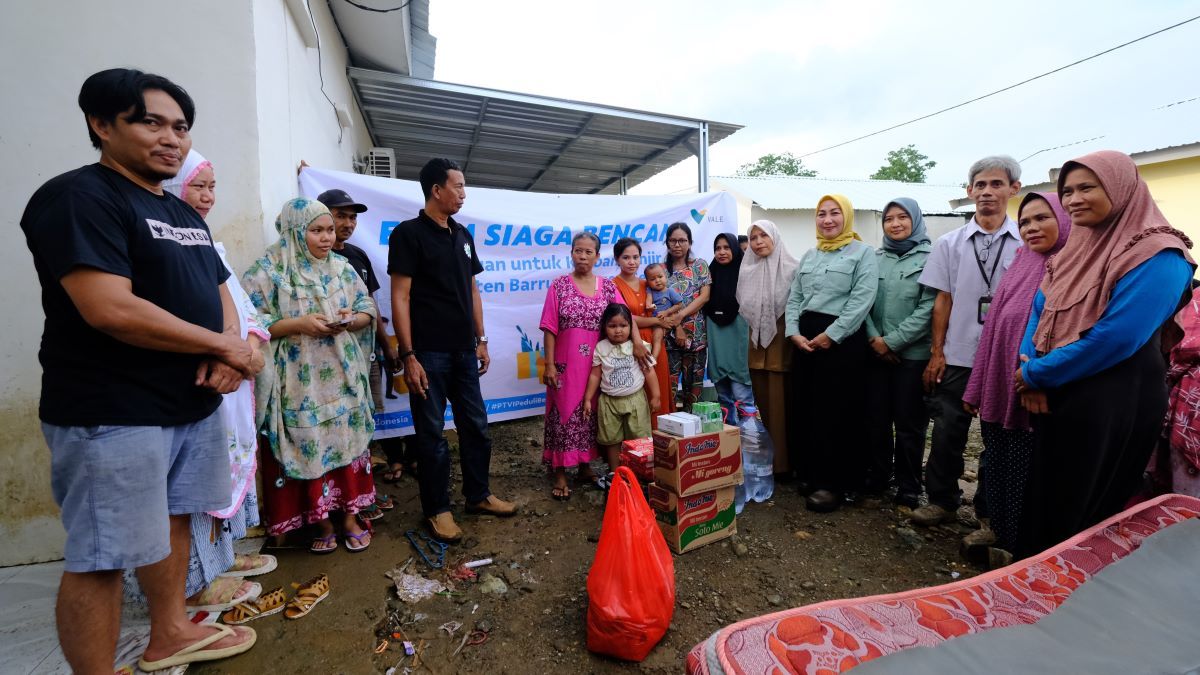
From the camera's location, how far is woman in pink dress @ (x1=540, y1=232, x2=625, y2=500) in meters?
3.33

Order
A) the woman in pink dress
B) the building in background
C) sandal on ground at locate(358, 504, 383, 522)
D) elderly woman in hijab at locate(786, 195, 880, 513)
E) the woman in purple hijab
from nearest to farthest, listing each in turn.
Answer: the woman in purple hijab → sandal on ground at locate(358, 504, 383, 522) → elderly woman in hijab at locate(786, 195, 880, 513) → the woman in pink dress → the building in background

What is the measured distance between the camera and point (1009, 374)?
236 cm

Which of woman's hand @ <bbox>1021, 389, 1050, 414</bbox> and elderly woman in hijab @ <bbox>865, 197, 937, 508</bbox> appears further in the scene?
elderly woman in hijab @ <bbox>865, 197, 937, 508</bbox>

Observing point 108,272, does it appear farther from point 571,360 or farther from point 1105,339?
point 1105,339

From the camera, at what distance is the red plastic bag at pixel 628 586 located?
181 centimetres

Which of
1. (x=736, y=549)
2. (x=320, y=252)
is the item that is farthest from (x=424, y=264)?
(x=736, y=549)

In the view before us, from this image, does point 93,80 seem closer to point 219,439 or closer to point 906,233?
point 219,439

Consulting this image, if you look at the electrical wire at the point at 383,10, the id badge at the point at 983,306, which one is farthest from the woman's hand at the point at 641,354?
the electrical wire at the point at 383,10

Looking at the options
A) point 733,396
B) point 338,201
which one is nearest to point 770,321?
point 733,396

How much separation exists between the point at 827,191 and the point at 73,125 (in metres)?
18.9

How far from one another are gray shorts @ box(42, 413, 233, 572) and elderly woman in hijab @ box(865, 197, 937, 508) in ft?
10.8

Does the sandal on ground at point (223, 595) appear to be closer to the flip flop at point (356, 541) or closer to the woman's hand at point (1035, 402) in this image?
the flip flop at point (356, 541)

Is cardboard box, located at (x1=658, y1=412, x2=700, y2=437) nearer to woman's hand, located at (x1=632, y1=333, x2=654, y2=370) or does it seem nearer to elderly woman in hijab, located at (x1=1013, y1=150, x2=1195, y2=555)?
woman's hand, located at (x1=632, y1=333, x2=654, y2=370)

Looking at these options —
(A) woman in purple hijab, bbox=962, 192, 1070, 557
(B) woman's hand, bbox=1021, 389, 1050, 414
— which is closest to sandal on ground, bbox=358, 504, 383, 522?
(A) woman in purple hijab, bbox=962, 192, 1070, 557
